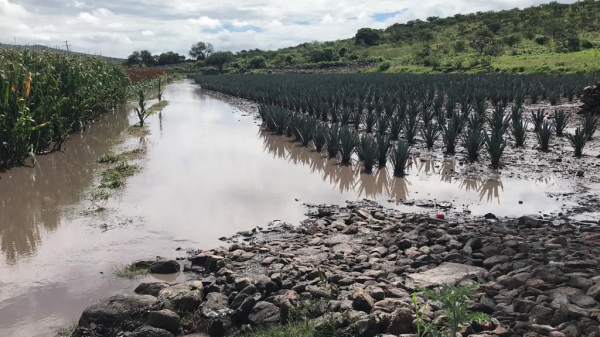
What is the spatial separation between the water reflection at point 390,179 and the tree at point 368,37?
70.6 metres

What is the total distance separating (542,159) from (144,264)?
27.2ft

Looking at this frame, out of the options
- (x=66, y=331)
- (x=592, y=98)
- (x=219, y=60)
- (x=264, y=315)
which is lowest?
(x=66, y=331)

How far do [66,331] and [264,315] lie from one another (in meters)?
1.57

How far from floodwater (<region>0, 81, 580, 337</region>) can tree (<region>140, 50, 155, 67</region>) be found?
90.2m

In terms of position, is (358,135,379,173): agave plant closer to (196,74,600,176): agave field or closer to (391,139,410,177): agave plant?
(196,74,600,176): agave field

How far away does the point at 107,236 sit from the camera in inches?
226

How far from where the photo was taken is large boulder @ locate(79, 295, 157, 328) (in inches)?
145

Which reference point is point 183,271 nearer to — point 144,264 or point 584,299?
point 144,264

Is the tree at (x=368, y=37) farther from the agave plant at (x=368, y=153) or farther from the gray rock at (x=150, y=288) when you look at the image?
the gray rock at (x=150, y=288)

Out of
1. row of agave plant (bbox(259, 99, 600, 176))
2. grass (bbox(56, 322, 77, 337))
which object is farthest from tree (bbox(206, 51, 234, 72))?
grass (bbox(56, 322, 77, 337))

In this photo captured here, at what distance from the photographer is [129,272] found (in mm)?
4762

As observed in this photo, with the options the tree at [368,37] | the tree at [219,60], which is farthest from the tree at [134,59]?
the tree at [368,37]

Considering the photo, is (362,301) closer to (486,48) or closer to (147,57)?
(486,48)

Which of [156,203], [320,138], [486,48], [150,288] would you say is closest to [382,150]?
[320,138]
